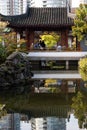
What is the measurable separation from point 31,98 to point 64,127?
5.76m

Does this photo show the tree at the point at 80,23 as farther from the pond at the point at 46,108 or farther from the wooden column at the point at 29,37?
the pond at the point at 46,108

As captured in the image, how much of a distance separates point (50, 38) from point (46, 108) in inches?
878

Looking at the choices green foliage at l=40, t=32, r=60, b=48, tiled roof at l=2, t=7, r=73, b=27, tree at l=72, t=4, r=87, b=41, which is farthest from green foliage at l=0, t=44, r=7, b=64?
green foliage at l=40, t=32, r=60, b=48

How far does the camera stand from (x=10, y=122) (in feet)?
35.8

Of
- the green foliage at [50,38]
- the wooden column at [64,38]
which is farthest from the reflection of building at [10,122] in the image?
the green foliage at [50,38]

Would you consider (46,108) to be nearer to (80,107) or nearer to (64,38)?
(80,107)

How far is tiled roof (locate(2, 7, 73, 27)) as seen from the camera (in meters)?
33.6

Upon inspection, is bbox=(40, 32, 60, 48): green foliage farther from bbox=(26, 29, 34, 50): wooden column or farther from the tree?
the tree

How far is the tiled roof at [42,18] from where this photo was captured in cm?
3356

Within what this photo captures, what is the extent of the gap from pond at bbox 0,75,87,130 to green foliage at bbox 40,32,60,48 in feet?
50.2

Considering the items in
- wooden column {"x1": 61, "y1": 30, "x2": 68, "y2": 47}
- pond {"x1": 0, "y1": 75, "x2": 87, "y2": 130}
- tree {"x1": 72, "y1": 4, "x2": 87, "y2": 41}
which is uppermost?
tree {"x1": 72, "y1": 4, "x2": 87, "y2": 41}

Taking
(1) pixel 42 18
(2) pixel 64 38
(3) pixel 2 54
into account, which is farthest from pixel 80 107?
(2) pixel 64 38

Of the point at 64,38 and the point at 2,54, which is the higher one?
the point at 64,38

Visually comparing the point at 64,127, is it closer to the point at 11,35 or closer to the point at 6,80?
the point at 6,80
